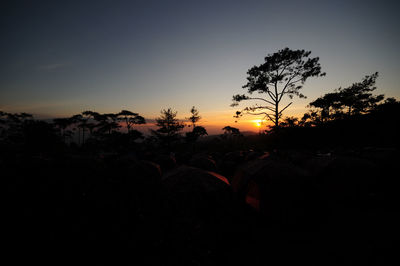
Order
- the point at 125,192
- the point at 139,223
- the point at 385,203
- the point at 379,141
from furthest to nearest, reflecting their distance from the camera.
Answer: the point at 379,141 → the point at 125,192 → the point at 385,203 → the point at 139,223

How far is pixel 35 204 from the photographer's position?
28.2ft

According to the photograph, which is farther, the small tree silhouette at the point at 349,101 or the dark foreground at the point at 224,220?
the small tree silhouette at the point at 349,101

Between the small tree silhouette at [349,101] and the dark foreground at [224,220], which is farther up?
the small tree silhouette at [349,101]

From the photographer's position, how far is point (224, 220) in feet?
24.8

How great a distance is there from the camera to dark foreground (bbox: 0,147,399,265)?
17.6 ft

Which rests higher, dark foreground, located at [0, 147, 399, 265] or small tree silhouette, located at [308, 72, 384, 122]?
small tree silhouette, located at [308, 72, 384, 122]

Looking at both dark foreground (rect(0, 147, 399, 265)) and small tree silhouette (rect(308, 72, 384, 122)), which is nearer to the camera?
dark foreground (rect(0, 147, 399, 265))

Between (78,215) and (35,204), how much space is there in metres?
3.17

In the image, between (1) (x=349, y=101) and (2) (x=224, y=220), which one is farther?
(1) (x=349, y=101)

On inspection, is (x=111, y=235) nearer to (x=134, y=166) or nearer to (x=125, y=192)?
(x=125, y=192)

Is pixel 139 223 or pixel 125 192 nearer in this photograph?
pixel 139 223

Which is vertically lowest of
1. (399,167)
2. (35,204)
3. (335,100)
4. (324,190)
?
(35,204)

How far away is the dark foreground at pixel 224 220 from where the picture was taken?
537cm

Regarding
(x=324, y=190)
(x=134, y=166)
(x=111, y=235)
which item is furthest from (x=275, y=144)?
(x=111, y=235)
